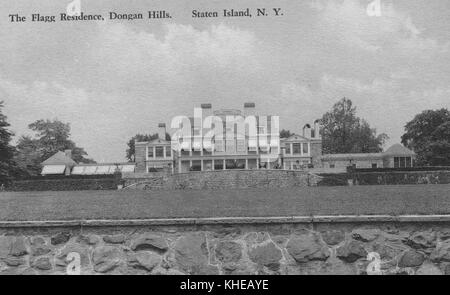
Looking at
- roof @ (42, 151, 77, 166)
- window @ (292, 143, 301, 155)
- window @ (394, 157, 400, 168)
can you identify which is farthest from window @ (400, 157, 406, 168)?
roof @ (42, 151, 77, 166)

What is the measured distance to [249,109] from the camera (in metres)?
9.33

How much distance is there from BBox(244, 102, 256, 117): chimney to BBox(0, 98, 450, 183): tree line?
3.38 m

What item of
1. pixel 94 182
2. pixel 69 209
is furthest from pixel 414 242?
pixel 94 182

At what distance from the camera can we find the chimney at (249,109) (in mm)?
8688

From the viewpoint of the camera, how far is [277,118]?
922 cm

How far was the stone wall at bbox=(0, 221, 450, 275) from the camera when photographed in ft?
16.0

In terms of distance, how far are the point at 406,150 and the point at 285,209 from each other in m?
37.5

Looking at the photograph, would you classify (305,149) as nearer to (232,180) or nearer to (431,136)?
(431,136)

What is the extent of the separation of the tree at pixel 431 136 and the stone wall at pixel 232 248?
24.4 m

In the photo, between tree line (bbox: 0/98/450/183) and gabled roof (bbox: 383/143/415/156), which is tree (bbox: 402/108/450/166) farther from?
gabled roof (bbox: 383/143/415/156)

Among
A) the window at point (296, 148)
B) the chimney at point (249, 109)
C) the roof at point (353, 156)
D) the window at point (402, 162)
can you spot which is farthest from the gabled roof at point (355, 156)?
the chimney at point (249, 109)

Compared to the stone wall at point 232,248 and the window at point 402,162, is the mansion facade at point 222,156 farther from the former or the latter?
the stone wall at point 232,248

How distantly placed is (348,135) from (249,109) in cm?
3937
